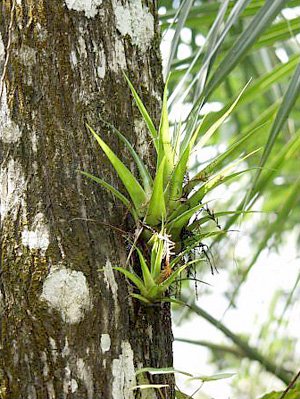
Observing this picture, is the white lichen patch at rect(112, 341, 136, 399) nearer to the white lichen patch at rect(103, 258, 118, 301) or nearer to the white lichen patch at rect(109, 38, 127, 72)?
the white lichen patch at rect(103, 258, 118, 301)

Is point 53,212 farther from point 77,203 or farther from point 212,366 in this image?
point 212,366

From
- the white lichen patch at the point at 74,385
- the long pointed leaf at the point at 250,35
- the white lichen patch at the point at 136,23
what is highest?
the long pointed leaf at the point at 250,35

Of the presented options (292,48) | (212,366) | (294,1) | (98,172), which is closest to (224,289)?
(212,366)

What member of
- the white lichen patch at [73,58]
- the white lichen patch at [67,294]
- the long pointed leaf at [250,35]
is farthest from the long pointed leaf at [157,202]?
the long pointed leaf at [250,35]

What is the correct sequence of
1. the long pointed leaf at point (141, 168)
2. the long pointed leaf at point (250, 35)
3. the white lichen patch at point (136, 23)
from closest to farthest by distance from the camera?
1. the long pointed leaf at point (141, 168)
2. the white lichen patch at point (136, 23)
3. the long pointed leaf at point (250, 35)

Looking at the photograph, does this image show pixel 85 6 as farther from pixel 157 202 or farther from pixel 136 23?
pixel 157 202

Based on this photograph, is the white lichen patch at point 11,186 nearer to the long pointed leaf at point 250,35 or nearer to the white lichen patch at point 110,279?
the white lichen patch at point 110,279

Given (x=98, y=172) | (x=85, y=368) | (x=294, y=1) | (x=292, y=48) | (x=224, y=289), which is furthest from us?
(x=224, y=289)
